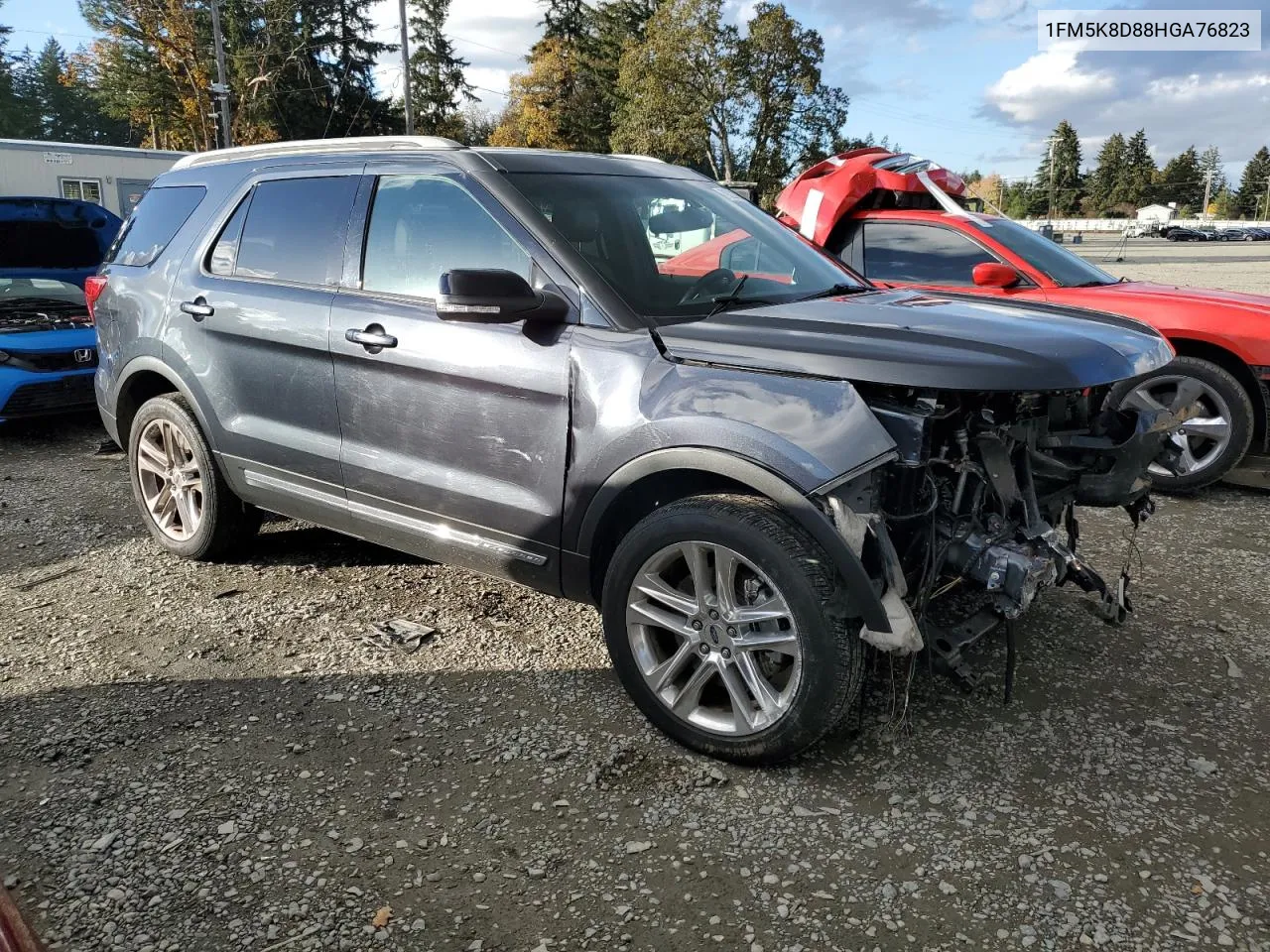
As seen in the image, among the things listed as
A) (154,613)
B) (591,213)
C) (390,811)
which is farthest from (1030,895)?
(154,613)

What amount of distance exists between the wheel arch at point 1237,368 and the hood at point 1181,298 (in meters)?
0.23

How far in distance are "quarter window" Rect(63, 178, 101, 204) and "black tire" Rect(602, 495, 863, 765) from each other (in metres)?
23.1

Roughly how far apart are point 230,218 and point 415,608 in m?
1.94

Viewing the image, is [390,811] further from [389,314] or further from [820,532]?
[389,314]

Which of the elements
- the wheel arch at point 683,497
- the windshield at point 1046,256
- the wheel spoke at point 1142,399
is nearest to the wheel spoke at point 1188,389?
the wheel spoke at point 1142,399

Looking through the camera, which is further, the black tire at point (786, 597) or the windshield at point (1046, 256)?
the windshield at point (1046, 256)

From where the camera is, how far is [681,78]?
45.2m

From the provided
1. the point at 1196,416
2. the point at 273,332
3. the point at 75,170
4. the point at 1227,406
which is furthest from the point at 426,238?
the point at 75,170

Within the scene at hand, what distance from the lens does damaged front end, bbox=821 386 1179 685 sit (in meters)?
2.67

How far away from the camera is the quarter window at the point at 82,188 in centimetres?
2170

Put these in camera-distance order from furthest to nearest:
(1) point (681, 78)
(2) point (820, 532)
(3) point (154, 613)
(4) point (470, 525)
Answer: (1) point (681, 78), (3) point (154, 613), (4) point (470, 525), (2) point (820, 532)

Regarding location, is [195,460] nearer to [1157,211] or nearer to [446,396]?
[446,396]

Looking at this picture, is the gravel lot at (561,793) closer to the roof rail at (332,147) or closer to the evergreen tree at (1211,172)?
the roof rail at (332,147)

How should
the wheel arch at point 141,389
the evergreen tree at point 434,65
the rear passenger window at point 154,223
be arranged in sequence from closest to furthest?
the wheel arch at point 141,389 < the rear passenger window at point 154,223 < the evergreen tree at point 434,65
